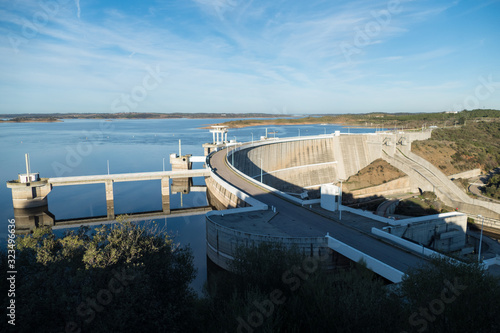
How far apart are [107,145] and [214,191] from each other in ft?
188

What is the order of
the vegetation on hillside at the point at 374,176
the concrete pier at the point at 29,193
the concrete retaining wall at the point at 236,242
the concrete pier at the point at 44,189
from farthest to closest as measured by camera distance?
the vegetation on hillside at the point at 374,176, the concrete pier at the point at 44,189, the concrete pier at the point at 29,193, the concrete retaining wall at the point at 236,242

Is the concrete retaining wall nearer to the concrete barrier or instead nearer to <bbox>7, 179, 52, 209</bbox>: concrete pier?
the concrete barrier

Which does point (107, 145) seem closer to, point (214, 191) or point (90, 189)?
point (90, 189)

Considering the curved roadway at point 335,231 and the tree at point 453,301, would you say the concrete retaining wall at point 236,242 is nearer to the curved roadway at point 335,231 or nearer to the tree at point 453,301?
the curved roadway at point 335,231

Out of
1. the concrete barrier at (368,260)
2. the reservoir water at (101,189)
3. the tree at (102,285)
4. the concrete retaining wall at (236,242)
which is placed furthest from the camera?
the reservoir water at (101,189)

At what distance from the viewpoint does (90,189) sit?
44031 mm

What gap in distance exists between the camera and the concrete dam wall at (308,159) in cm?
5044

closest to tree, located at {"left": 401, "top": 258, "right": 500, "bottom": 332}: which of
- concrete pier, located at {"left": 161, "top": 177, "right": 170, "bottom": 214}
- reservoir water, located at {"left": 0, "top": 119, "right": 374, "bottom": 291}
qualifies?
reservoir water, located at {"left": 0, "top": 119, "right": 374, "bottom": 291}

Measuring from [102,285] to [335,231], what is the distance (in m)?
13.3

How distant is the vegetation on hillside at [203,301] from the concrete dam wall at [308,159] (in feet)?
119

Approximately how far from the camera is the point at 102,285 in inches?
354

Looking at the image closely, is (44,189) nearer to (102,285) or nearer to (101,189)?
(101,189)

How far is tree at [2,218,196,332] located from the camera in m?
8.12

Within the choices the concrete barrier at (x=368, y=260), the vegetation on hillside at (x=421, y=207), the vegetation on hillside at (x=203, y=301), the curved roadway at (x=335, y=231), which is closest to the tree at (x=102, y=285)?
the vegetation on hillside at (x=203, y=301)
